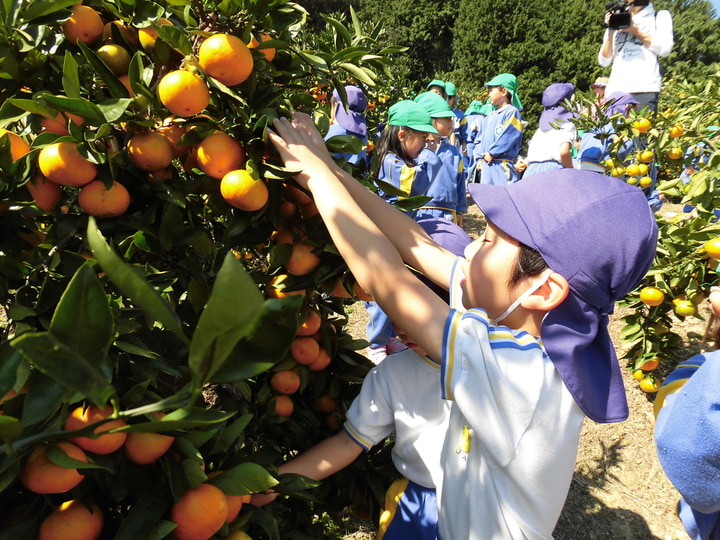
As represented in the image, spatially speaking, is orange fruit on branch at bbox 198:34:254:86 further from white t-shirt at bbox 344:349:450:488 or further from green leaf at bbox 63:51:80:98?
white t-shirt at bbox 344:349:450:488

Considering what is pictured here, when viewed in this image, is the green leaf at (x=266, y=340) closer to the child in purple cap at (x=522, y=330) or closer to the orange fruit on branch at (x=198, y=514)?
the orange fruit on branch at (x=198, y=514)

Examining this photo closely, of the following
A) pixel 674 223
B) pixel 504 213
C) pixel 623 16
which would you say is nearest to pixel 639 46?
pixel 623 16

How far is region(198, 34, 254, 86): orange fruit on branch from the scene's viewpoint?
2.30 ft

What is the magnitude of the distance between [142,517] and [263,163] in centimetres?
57

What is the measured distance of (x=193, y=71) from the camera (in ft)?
2.45

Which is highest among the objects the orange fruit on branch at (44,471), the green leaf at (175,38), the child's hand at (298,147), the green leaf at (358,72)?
the green leaf at (175,38)

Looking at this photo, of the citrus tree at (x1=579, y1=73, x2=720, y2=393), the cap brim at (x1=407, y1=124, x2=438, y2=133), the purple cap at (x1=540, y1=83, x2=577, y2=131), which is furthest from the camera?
the purple cap at (x1=540, y1=83, x2=577, y2=131)

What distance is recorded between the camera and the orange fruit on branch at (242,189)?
0.79 meters

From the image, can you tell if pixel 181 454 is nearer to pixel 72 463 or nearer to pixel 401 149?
pixel 72 463

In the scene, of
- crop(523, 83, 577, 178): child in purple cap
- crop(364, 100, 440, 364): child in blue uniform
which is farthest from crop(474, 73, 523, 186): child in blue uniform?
crop(364, 100, 440, 364): child in blue uniform

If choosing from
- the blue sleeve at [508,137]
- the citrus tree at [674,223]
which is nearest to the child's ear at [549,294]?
the citrus tree at [674,223]

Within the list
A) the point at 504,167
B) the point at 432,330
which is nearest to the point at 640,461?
the point at 432,330

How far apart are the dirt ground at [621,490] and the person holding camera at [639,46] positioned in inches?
93.7

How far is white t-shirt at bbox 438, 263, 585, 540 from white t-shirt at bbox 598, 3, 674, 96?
3.78 m
